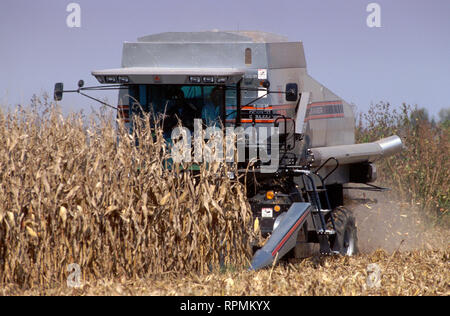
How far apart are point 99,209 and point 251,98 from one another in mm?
3304

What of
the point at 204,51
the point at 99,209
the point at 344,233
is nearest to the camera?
the point at 99,209

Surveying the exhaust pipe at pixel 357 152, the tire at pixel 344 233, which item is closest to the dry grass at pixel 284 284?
the tire at pixel 344 233

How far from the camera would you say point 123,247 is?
23.9ft

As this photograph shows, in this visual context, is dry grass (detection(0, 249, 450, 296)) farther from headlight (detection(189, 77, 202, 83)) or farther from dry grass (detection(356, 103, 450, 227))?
dry grass (detection(356, 103, 450, 227))

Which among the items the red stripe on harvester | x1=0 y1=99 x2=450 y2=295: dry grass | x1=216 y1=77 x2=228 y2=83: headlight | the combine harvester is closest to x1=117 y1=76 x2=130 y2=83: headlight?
the combine harvester

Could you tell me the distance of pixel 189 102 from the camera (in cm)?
979

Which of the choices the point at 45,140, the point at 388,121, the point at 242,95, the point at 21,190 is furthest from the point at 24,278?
the point at 388,121

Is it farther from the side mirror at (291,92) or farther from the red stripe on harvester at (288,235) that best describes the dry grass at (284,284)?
the side mirror at (291,92)

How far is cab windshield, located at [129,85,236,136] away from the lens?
9.73 m

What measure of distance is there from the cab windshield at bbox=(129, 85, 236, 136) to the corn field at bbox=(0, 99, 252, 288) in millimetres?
1712

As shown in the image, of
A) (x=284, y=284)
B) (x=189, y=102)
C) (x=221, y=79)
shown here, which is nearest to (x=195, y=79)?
(x=221, y=79)

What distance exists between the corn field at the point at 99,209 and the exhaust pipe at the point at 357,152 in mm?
3264

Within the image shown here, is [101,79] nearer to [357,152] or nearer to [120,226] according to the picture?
[120,226]
